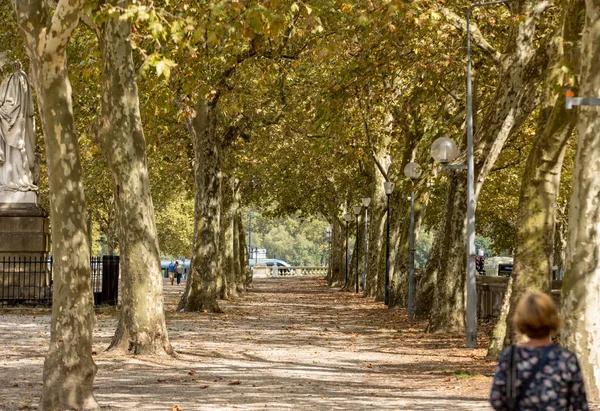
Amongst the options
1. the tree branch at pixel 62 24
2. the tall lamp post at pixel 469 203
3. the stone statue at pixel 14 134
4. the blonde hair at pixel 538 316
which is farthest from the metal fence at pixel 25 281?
the blonde hair at pixel 538 316

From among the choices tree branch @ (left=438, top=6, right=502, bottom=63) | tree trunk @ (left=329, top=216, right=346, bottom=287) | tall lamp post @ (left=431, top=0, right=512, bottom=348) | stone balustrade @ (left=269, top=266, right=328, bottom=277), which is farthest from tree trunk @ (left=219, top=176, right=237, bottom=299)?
stone balustrade @ (left=269, top=266, right=328, bottom=277)

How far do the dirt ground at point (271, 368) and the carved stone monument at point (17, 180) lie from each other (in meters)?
1.65

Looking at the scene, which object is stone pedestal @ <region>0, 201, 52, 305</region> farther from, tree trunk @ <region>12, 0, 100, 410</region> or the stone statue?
tree trunk @ <region>12, 0, 100, 410</region>

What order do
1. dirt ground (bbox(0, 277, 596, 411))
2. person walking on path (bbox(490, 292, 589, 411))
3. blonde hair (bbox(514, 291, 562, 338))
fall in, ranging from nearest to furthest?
blonde hair (bbox(514, 291, 562, 338)) < person walking on path (bbox(490, 292, 589, 411)) < dirt ground (bbox(0, 277, 596, 411))

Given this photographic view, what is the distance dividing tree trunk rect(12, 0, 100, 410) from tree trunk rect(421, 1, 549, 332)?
31.1 feet

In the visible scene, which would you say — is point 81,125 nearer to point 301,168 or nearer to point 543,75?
point 301,168

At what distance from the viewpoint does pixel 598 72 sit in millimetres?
12680

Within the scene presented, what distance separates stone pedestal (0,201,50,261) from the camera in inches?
1113

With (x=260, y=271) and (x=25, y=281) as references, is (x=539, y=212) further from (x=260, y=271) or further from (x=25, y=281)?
(x=260, y=271)

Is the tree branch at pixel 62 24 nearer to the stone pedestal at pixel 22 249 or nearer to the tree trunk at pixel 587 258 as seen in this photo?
the tree trunk at pixel 587 258

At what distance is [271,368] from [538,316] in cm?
1129

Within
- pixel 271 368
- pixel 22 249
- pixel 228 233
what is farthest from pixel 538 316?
pixel 228 233

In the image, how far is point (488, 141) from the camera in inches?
843

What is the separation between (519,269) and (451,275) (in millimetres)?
6502
